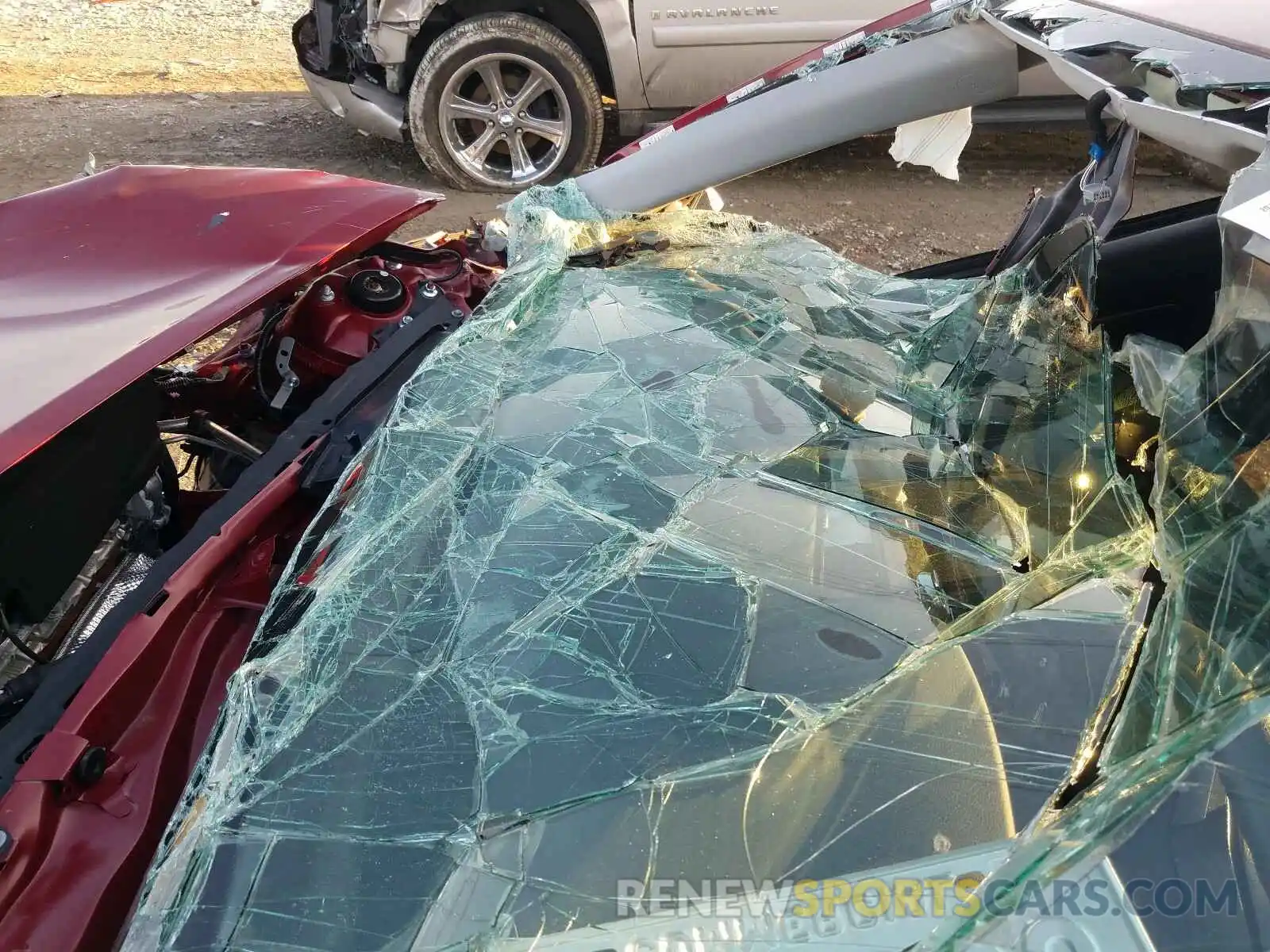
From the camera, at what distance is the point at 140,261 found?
72.8 inches

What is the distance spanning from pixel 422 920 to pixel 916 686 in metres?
0.60

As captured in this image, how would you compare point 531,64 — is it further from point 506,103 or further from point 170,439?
point 170,439

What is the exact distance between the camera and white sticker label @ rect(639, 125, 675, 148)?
7.35 ft

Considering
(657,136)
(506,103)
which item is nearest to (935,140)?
(657,136)

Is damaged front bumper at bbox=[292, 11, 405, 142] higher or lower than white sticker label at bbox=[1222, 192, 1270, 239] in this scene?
higher

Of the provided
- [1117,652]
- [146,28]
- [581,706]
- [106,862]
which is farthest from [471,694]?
[146,28]

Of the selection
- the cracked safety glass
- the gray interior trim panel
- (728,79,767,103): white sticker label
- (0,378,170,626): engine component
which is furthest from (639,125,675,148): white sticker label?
(0,378,170,626): engine component

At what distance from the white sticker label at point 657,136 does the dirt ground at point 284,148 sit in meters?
2.31

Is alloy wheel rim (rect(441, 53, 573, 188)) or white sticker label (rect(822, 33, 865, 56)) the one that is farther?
alloy wheel rim (rect(441, 53, 573, 188))

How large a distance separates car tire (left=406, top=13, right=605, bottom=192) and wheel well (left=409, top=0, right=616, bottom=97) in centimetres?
11

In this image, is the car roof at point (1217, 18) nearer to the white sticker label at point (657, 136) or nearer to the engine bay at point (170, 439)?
the white sticker label at point (657, 136)

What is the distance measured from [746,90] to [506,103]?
3036 millimetres

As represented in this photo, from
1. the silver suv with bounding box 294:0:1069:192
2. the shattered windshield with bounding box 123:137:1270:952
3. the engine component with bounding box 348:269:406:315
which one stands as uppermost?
the silver suv with bounding box 294:0:1069:192

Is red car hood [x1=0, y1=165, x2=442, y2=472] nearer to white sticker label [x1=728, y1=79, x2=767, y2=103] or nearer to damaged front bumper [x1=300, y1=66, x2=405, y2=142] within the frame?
white sticker label [x1=728, y1=79, x2=767, y2=103]
